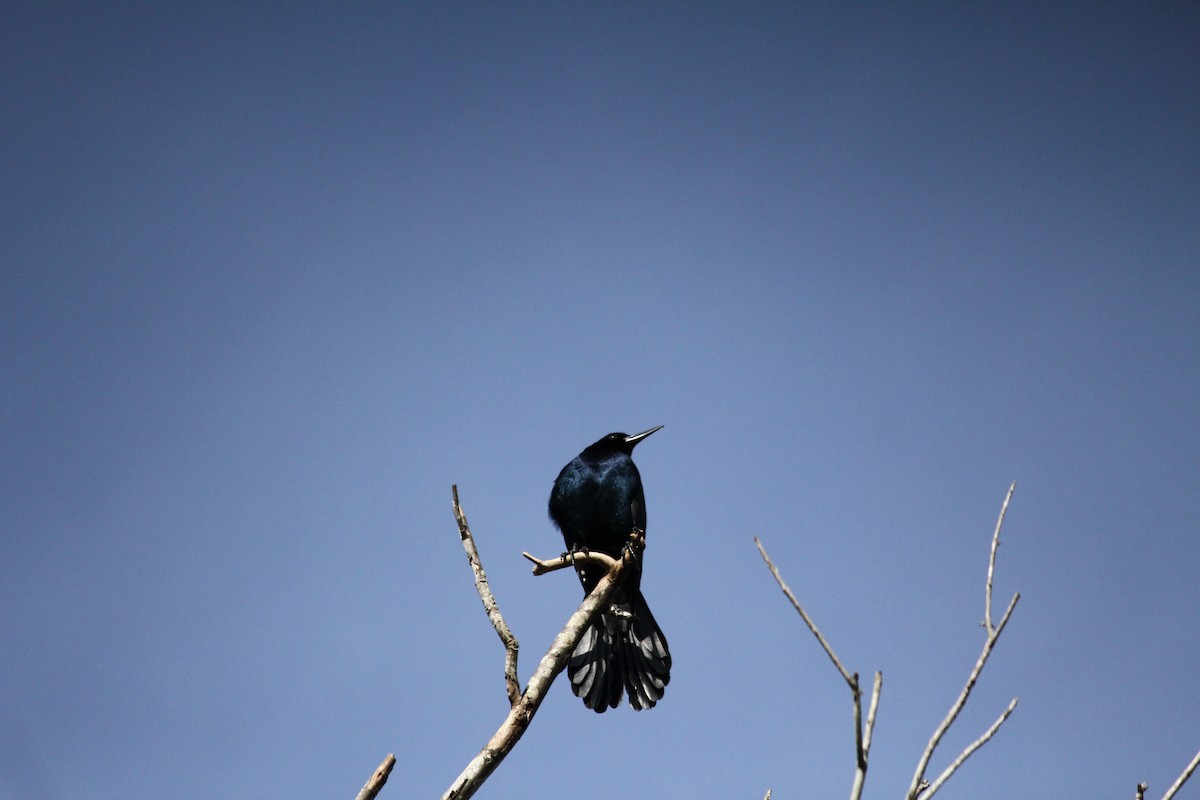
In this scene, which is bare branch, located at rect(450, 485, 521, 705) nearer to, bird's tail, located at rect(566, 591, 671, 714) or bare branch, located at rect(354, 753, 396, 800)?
bare branch, located at rect(354, 753, 396, 800)

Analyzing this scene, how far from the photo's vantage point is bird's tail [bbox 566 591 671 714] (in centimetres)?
536

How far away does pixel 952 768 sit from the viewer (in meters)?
2.10

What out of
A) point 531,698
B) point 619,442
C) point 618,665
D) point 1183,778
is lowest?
point 1183,778


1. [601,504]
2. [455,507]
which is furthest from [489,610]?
[601,504]

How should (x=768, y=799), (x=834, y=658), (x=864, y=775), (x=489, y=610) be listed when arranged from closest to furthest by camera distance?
(x=864, y=775), (x=834, y=658), (x=768, y=799), (x=489, y=610)

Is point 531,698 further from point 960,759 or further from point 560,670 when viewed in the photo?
point 960,759

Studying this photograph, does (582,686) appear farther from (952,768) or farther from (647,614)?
(952,768)

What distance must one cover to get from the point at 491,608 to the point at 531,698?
0.45 metres

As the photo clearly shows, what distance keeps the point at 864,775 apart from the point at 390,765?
1497mm

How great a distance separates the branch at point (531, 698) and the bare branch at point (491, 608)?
0.07 m

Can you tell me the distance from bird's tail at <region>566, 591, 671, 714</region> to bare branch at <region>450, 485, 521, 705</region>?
72.1 inches

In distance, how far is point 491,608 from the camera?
3559mm

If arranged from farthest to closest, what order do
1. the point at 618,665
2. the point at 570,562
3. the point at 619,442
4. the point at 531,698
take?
the point at 619,442 < the point at 618,665 < the point at 570,562 < the point at 531,698

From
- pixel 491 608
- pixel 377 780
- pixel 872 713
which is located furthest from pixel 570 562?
pixel 872 713
